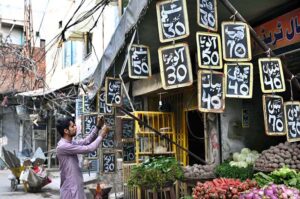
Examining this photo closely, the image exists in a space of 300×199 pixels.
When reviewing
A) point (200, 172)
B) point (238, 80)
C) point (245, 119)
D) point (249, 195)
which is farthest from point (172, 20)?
point (245, 119)

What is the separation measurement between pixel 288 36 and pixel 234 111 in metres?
2.58

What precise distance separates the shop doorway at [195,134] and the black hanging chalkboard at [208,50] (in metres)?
5.60

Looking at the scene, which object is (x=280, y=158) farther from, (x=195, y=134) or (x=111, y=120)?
(x=195, y=134)

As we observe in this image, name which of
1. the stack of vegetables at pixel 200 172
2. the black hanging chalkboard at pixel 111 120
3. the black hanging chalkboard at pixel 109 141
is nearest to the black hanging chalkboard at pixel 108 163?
the black hanging chalkboard at pixel 109 141

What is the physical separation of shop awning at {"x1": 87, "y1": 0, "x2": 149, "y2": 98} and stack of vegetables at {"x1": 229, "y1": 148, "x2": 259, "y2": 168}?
3.31 metres

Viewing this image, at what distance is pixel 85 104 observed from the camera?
36.0ft

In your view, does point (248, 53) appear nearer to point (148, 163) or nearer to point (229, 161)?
point (229, 161)

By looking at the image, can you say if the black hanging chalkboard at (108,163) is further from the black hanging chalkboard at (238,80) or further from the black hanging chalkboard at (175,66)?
the black hanging chalkboard at (238,80)

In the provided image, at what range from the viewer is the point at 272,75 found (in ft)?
19.4

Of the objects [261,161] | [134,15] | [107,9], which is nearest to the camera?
[134,15]

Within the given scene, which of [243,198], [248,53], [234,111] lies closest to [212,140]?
[234,111]

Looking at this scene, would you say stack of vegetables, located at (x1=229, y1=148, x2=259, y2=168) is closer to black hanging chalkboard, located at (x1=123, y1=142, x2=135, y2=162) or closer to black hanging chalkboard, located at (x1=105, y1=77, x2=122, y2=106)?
black hanging chalkboard, located at (x1=105, y1=77, x2=122, y2=106)

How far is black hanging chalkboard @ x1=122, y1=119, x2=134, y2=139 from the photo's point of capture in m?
10.3

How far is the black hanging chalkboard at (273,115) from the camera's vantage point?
580 cm
